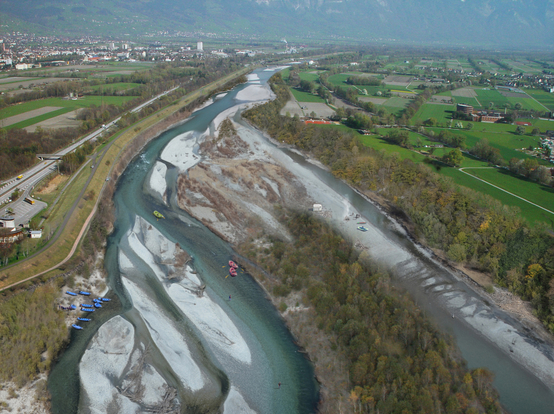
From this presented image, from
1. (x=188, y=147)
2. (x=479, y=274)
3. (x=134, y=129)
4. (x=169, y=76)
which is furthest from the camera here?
(x=169, y=76)

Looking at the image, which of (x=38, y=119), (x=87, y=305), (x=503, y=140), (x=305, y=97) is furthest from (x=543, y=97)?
(x=87, y=305)

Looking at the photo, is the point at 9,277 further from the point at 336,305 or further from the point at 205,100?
the point at 205,100

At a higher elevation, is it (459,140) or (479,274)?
(459,140)

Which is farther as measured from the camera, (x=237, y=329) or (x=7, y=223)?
(x=7, y=223)

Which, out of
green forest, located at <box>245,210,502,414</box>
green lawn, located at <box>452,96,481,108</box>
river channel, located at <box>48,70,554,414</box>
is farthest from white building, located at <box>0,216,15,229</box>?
green lawn, located at <box>452,96,481,108</box>

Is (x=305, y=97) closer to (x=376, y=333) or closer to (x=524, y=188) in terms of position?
(x=524, y=188)

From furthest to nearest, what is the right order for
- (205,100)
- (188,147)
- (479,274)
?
(205,100)
(188,147)
(479,274)

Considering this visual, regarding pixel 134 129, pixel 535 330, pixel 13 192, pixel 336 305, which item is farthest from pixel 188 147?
pixel 535 330
